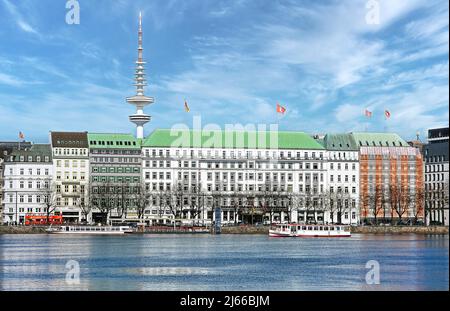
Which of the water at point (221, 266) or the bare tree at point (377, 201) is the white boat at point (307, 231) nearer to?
the bare tree at point (377, 201)

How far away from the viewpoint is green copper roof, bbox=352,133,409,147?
438ft

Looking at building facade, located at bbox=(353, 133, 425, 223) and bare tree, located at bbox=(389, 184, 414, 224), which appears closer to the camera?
bare tree, located at bbox=(389, 184, 414, 224)

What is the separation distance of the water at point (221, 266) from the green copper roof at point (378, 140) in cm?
4786

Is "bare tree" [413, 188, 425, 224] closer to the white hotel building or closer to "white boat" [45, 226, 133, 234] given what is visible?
the white hotel building

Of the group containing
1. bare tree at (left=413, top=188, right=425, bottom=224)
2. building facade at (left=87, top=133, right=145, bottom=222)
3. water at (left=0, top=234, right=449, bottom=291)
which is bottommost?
water at (left=0, top=234, right=449, bottom=291)

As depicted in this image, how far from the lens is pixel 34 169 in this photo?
12625cm

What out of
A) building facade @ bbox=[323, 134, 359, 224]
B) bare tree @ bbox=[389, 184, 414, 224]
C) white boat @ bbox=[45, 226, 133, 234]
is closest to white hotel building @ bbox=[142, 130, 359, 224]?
building facade @ bbox=[323, 134, 359, 224]

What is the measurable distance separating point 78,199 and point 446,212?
4804 centimetres

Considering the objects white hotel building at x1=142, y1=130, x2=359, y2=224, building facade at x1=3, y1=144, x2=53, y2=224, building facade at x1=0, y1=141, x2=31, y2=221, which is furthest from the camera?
white hotel building at x1=142, y1=130, x2=359, y2=224

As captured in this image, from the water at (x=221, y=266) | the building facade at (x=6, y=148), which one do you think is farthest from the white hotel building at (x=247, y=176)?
the water at (x=221, y=266)

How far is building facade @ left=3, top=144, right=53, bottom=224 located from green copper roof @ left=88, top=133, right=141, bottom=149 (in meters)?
6.44

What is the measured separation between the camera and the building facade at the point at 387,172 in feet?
424

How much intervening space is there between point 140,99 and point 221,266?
9779 cm
